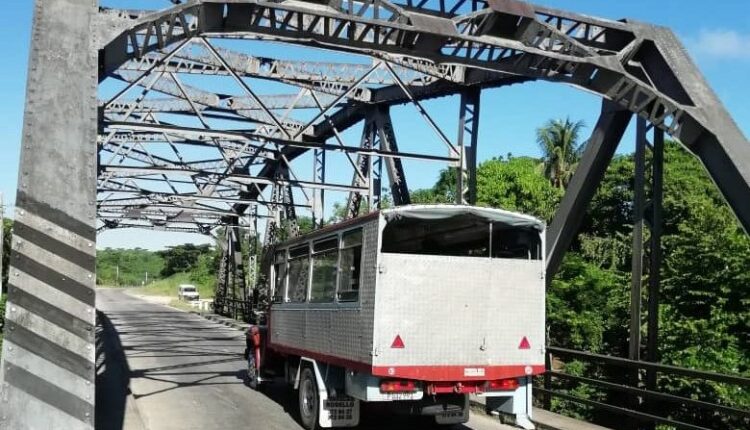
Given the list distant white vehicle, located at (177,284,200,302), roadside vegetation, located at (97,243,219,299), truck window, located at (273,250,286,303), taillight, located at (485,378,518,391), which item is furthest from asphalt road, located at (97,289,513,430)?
Answer: roadside vegetation, located at (97,243,219,299)

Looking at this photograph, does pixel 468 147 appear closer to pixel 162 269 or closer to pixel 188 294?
pixel 188 294

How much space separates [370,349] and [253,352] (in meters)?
6.40

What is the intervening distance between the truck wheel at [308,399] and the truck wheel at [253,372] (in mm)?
3015

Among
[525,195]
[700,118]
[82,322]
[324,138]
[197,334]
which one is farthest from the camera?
[525,195]

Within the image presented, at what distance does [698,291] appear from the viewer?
60.6ft

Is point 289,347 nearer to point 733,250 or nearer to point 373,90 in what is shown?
point 373,90

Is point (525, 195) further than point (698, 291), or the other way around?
point (525, 195)

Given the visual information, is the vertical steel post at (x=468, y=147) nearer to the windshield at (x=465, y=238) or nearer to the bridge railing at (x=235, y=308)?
the windshield at (x=465, y=238)

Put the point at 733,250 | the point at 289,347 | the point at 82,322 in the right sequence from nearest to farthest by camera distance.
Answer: the point at 82,322, the point at 289,347, the point at 733,250

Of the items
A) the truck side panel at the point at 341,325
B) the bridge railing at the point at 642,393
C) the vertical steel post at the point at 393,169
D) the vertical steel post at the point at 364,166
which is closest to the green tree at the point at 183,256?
the vertical steel post at the point at 364,166

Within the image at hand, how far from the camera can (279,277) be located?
13.1m

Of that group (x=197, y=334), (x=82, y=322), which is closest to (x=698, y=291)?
(x=82, y=322)

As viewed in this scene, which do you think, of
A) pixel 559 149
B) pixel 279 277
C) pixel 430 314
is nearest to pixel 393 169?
pixel 279 277

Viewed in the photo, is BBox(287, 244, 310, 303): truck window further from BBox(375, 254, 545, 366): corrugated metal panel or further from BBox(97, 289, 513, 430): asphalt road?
BBox(375, 254, 545, 366): corrugated metal panel
